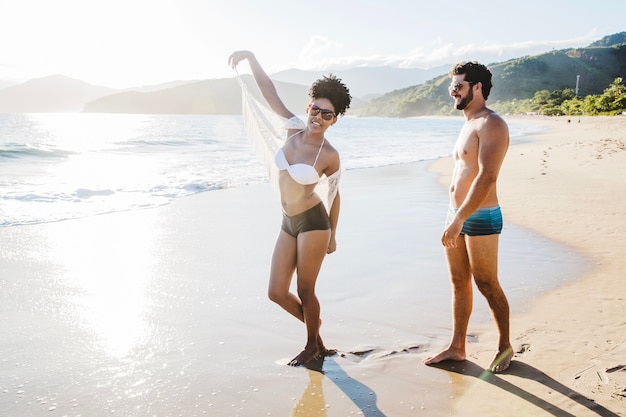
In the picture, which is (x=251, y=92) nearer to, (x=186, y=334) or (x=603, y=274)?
(x=186, y=334)

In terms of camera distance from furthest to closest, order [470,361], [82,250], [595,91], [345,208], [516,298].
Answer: [595,91] → [345,208] → [82,250] → [516,298] → [470,361]

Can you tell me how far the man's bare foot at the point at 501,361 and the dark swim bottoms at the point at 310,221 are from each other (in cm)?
152

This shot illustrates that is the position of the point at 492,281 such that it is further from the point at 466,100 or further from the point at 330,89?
the point at 330,89

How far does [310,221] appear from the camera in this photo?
3688mm

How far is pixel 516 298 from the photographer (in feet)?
17.5

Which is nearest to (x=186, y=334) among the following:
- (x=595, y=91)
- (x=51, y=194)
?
(x=51, y=194)

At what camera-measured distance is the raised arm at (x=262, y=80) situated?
4.10 metres

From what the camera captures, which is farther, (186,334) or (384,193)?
(384,193)

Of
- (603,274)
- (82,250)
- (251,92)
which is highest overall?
(251,92)

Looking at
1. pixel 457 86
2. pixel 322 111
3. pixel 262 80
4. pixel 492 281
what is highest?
pixel 262 80

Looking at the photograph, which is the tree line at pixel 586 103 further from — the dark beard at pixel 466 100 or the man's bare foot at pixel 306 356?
the man's bare foot at pixel 306 356

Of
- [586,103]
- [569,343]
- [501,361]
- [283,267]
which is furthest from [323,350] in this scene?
[586,103]

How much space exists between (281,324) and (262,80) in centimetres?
213

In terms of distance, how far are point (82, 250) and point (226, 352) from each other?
4020 mm
